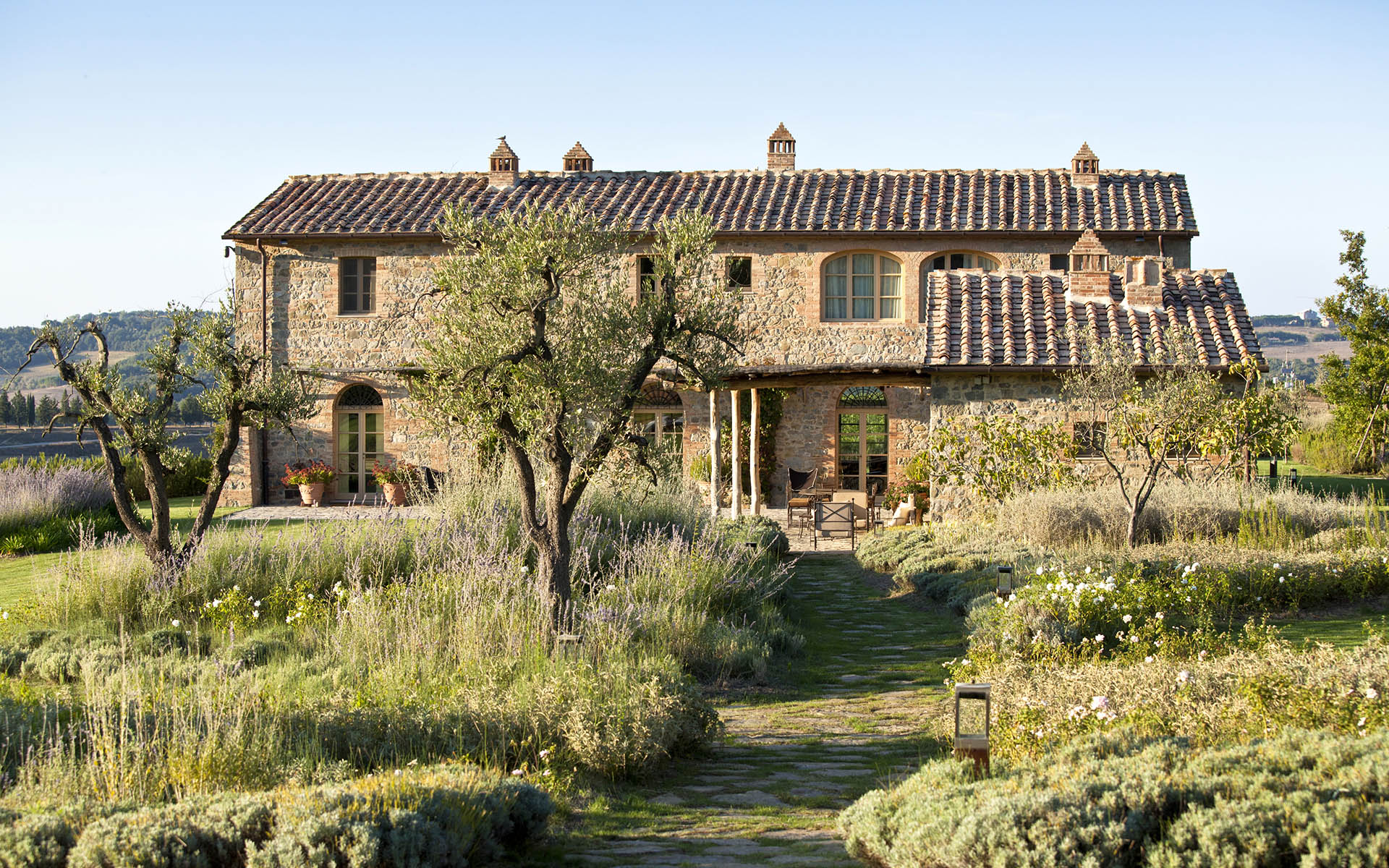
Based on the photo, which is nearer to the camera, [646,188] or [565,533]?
[565,533]

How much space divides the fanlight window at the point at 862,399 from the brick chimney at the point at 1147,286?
5.98 meters

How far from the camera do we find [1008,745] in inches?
194

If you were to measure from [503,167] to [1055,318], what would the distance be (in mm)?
11742

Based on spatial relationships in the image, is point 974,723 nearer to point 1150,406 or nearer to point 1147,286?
point 1150,406

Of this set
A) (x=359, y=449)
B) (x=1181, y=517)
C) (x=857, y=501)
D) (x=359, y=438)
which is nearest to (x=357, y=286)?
(x=359, y=438)

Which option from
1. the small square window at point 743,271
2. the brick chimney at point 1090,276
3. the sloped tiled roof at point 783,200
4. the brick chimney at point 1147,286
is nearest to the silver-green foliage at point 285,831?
the brick chimney at point 1090,276

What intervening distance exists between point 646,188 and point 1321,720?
58.0ft

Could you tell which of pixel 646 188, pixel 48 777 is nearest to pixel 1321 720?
pixel 48 777

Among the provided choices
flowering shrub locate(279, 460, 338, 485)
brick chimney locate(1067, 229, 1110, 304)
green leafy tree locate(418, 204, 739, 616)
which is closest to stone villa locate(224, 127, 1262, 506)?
flowering shrub locate(279, 460, 338, 485)

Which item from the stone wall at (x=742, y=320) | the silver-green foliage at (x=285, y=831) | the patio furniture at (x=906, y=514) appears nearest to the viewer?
the silver-green foliage at (x=285, y=831)

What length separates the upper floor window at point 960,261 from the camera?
1942cm

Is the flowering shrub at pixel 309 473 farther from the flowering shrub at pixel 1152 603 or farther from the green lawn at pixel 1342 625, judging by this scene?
the green lawn at pixel 1342 625

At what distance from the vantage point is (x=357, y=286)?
67.5ft

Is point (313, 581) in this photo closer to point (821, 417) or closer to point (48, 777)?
point (48, 777)
